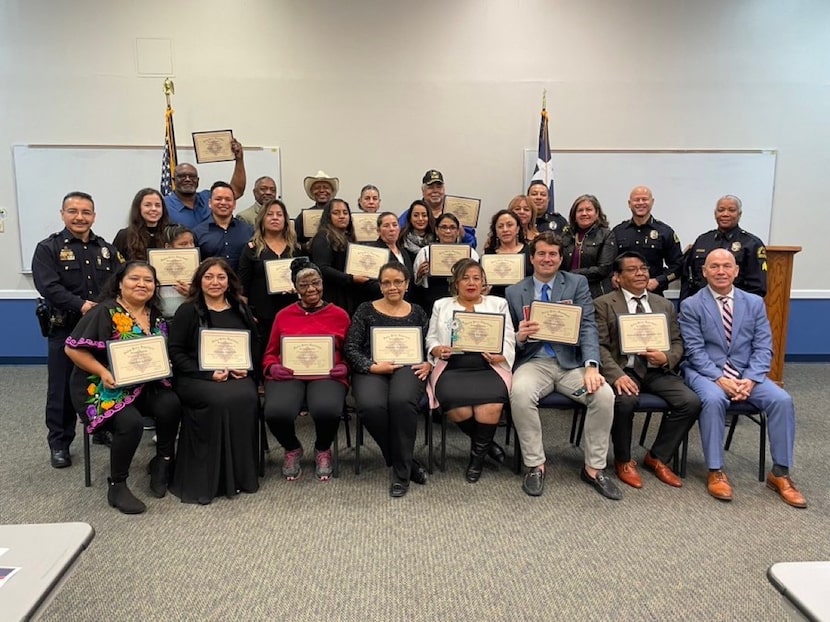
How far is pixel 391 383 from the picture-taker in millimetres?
3338

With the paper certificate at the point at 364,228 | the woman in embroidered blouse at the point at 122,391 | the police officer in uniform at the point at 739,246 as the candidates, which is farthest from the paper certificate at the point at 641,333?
the woman in embroidered blouse at the point at 122,391

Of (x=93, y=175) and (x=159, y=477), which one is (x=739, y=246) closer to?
(x=159, y=477)

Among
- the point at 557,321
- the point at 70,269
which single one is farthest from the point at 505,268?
the point at 70,269

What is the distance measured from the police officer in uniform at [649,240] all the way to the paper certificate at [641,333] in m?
1.24

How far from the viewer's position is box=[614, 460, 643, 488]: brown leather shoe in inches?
130

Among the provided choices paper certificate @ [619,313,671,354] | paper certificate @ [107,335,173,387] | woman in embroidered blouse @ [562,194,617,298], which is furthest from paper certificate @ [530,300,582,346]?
paper certificate @ [107,335,173,387]

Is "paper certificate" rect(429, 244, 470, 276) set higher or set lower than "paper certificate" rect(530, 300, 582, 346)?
higher

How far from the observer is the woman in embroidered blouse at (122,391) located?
3.01m

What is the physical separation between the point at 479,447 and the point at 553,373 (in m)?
0.66

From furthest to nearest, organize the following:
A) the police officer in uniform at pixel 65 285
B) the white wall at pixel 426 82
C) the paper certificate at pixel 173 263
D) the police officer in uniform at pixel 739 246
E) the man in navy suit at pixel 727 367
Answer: the white wall at pixel 426 82, the police officer in uniform at pixel 739 246, the paper certificate at pixel 173 263, the police officer in uniform at pixel 65 285, the man in navy suit at pixel 727 367

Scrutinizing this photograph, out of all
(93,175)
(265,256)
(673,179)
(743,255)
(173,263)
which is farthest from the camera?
(673,179)

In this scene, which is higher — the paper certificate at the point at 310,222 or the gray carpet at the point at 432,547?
the paper certificate at the point at 310,222

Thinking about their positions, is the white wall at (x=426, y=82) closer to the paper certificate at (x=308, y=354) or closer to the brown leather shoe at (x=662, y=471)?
the paper certificate at (x=308, y=354)

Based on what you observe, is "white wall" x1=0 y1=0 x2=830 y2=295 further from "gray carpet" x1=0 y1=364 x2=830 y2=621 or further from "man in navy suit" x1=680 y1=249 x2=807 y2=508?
"gray carpet" x1=0 y1=364 x2=830 y2=621
